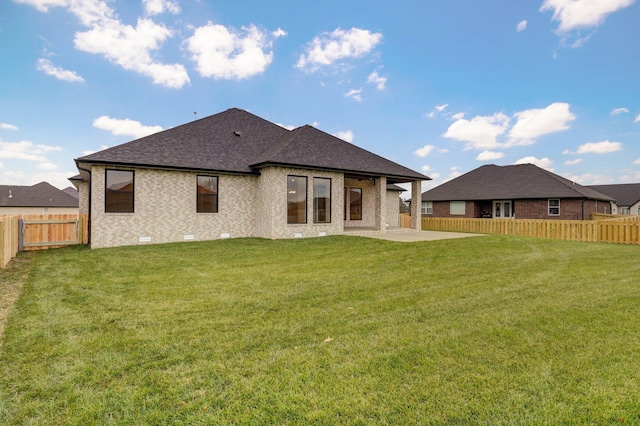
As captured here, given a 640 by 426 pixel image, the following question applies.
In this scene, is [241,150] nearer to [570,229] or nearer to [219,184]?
[219,184]

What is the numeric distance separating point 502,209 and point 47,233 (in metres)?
29.8

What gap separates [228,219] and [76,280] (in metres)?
7.52

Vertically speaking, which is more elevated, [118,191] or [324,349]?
[118,191]

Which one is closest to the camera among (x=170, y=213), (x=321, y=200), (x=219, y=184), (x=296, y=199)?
(x=170, y=213)

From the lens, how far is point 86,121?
747 inches

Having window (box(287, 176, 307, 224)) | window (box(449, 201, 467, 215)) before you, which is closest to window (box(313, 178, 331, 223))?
window (box(287, 176, 307, 224))

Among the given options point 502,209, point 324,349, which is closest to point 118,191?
point 324,349

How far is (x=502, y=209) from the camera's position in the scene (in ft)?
88.6

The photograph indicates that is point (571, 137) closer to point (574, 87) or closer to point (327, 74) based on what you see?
point (574, 87)

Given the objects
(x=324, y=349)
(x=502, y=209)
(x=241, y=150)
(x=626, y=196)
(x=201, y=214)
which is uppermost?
(x=241, y=150)

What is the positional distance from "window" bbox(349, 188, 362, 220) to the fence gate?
1358cm

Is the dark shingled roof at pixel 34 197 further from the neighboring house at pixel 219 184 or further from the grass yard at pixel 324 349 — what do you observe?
the grass yard at pixel 324 349

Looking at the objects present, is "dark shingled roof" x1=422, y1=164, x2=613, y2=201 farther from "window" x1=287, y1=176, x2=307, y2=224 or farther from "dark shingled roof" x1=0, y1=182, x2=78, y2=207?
"dark shingled roof" x1=0, y1=182, x2=78, y2=207

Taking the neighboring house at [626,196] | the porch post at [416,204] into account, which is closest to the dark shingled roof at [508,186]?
the porch post at [416,204]
